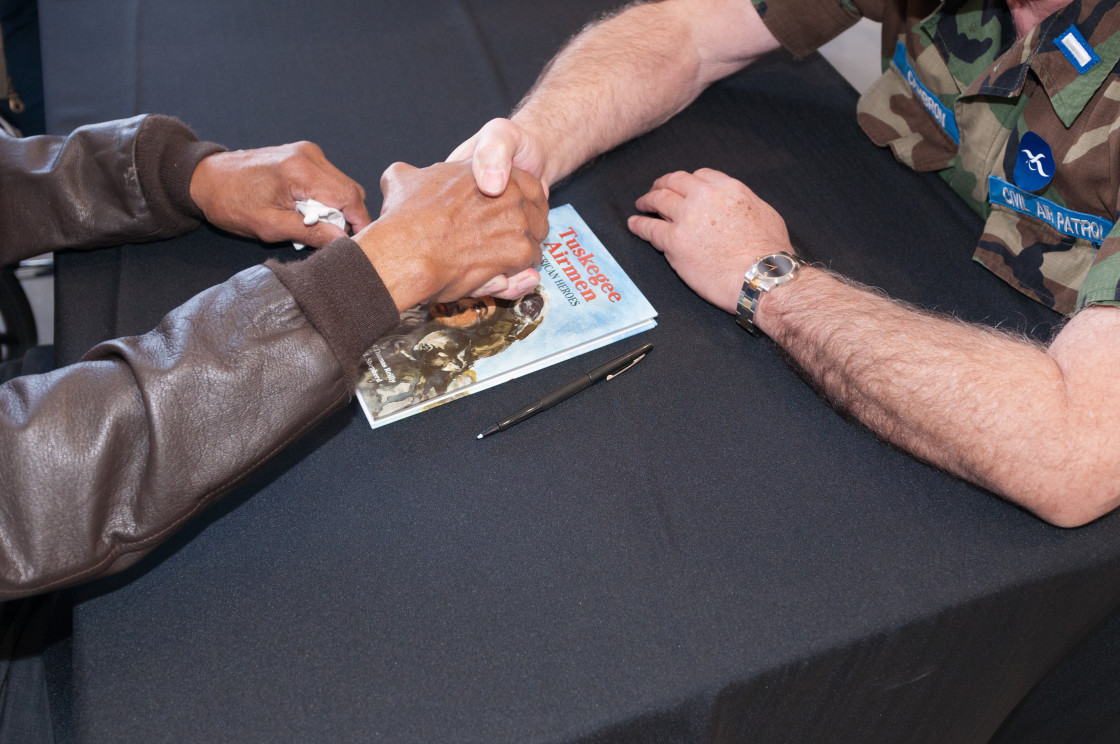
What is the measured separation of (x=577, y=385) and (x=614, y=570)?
9.0 inches

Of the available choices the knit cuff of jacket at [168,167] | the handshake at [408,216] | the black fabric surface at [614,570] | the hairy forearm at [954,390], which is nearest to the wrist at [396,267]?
the handshake at [408,216]

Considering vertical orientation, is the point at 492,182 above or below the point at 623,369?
above

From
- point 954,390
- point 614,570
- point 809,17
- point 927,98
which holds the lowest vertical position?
point 614,570

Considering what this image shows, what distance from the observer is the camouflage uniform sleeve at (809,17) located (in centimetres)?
124

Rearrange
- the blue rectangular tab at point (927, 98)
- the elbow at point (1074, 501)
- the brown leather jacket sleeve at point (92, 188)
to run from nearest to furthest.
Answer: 1. the elbow at point (1074, 501)
2. the brown leather jacket sleeve at point (92, 188)
3. the blue rectangular tab at point (927, 98)

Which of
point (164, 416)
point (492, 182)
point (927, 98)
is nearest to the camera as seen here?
point (164, 416)

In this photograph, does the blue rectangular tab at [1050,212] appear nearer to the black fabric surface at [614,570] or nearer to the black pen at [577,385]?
the black fabric surface at [614,570]

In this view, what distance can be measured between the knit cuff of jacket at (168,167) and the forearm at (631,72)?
0.48 meters

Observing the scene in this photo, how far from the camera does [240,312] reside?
2.48ft

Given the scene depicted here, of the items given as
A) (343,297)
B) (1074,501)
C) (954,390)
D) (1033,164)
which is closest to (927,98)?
(1033,164)

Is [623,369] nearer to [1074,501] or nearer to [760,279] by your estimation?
[760,279]

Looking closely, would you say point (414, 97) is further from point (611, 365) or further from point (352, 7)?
point (611, 365)

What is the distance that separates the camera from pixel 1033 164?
3.49 ft

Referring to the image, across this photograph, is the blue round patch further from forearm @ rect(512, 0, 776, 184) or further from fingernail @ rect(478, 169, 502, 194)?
fingernail @ rect(478, 169, 502, 194)
